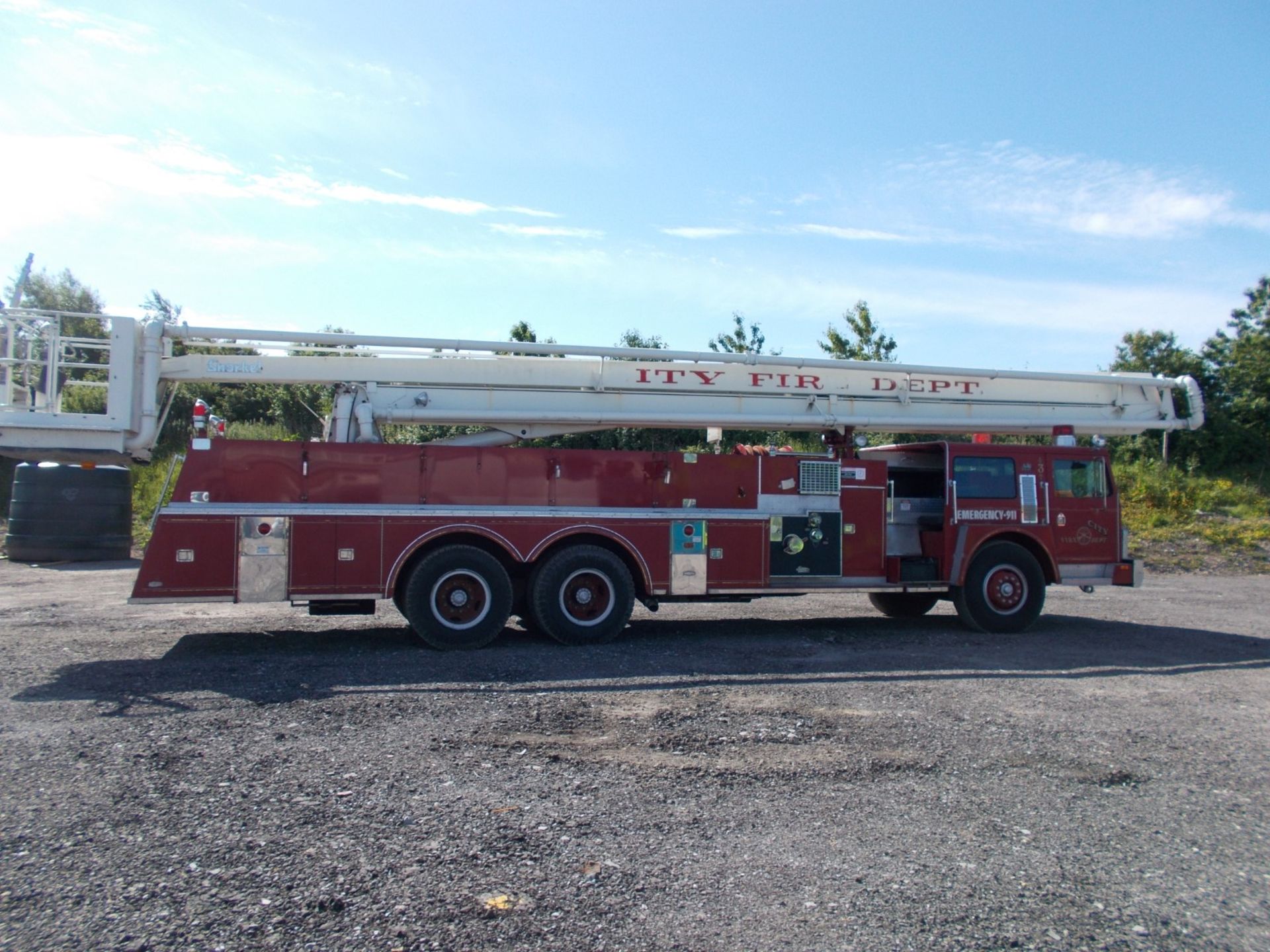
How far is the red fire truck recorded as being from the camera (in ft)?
31.9

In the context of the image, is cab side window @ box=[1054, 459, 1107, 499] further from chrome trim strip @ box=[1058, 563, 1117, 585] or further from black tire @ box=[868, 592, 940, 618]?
black tire @ box=[868, 592, 940, 618]

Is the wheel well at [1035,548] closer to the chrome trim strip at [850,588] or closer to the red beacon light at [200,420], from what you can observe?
the chrome trim strip at [850,588]

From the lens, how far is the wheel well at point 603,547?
10516mm

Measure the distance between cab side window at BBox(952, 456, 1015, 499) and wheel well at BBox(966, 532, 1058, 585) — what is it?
49cm

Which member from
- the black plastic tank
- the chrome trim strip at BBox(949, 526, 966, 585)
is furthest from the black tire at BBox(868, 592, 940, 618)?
the black plastic tank

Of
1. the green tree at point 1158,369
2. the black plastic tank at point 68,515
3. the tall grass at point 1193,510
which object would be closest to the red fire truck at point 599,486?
the black plastic tank at point 68,515

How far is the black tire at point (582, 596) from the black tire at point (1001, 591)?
172 inches

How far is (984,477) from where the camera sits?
39.6 feet

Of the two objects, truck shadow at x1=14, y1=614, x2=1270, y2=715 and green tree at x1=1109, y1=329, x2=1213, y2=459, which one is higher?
green tree at x1=1109, y1=329, x2=1213, y2=459

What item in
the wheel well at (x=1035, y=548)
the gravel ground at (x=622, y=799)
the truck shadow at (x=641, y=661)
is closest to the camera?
the gravel ground at (x=622, y=799)

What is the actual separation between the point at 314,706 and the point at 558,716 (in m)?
1.89

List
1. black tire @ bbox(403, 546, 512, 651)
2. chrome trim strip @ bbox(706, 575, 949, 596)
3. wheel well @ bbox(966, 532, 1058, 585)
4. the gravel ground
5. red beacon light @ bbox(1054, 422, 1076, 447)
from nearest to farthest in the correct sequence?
the gravel ground < black tire @ bbox(403, 546, 512, 651) < chrome trim strip @ bbox(706, 575, 949, 596) < wheel well @ bbox(966, 532, 1058, 585) < red beacon light @ bbox(1054, 422, 1076, 447)

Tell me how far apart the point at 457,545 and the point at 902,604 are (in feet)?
22.0

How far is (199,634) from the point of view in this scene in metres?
10.6
